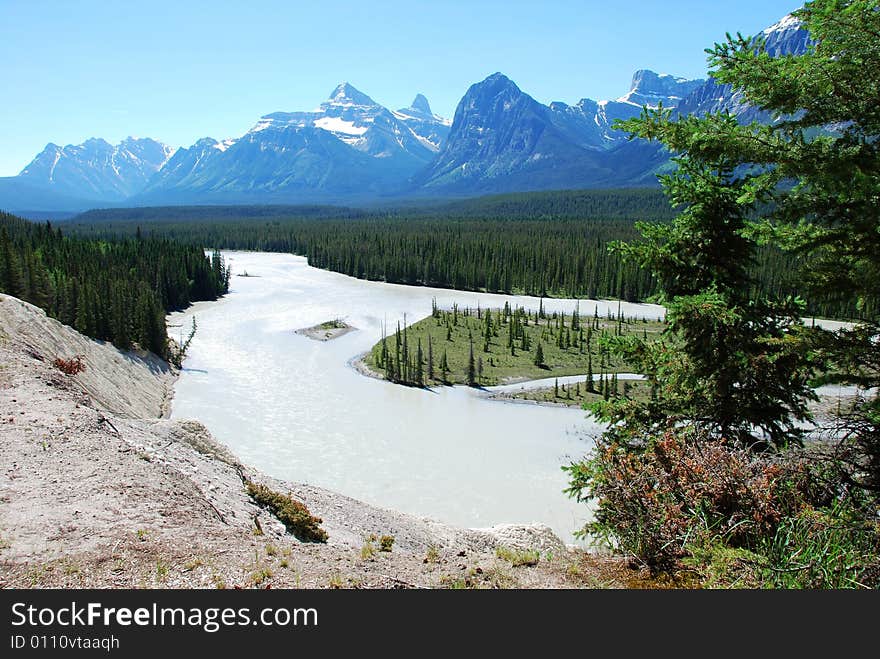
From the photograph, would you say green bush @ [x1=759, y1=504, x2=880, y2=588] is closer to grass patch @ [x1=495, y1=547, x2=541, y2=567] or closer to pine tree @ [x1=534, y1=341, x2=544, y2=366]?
grass patch @ [x1=495, y1=547, x2=541, y2=567]

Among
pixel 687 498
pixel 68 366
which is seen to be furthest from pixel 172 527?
pixel 68 366

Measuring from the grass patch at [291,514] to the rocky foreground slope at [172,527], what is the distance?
0.39 m

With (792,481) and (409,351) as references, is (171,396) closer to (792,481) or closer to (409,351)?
(409,351)

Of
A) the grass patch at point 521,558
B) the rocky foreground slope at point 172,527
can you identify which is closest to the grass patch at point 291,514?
the rocky foreground slope at point 172,527

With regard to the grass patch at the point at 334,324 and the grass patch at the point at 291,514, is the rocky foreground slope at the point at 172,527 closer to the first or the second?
the grass patch at the point at 291,514

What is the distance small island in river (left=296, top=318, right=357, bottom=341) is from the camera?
77750 millimetres

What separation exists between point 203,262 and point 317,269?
150ft

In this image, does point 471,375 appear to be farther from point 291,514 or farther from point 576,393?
point 291,514

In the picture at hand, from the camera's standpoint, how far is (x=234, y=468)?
23625 millimetres

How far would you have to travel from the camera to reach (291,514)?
19062 mm

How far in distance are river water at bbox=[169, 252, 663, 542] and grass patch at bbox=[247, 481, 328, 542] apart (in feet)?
41.7

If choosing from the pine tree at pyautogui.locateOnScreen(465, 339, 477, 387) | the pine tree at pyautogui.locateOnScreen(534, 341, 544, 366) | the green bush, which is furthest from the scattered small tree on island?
the pine tree at pyautogui.locateOnScreen(534, 341, 544, 366)

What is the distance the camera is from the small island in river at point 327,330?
77.8 metres

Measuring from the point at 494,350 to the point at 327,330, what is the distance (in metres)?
25.9
